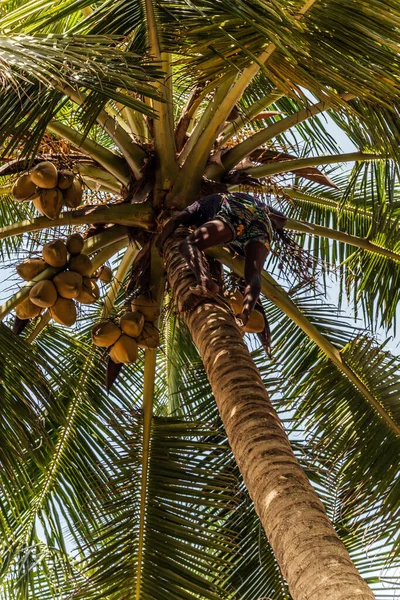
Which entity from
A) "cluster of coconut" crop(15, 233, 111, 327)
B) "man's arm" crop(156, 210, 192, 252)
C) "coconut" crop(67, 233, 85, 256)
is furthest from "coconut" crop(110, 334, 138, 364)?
"man's arm" crop(156, 210, 192, 252)

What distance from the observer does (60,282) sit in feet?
13.6

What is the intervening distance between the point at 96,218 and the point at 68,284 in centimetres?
44

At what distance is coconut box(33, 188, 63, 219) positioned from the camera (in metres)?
4.14

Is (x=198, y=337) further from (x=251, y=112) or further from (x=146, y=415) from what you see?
(x=251, y=112)

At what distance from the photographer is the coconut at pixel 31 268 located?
166 inches

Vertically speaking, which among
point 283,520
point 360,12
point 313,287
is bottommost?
point 283,520

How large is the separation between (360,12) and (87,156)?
6.69 ft

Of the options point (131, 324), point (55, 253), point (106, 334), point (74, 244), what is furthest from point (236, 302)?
point (55, 253)

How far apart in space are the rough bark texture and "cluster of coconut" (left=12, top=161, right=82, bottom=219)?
2.56 feet

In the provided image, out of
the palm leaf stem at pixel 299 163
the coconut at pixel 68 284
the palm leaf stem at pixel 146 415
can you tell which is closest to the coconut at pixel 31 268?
the coconut at pixel 68 284

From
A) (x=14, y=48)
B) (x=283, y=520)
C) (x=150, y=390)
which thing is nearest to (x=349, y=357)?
(x=150, y=390)

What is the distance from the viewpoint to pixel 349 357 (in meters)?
5.10

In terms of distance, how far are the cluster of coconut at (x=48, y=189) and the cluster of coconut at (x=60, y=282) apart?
18 centimetres

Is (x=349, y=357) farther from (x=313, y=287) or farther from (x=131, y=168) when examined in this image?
(x=131, y=168)
